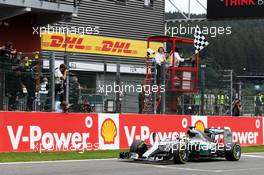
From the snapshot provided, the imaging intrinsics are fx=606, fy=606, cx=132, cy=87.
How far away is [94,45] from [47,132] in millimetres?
17151

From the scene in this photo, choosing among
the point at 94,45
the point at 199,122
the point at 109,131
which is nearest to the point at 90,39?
the point at 94,45

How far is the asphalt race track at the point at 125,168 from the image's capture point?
43.4 ft

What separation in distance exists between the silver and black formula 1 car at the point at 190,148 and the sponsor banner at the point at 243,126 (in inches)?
243

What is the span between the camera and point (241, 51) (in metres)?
53.4

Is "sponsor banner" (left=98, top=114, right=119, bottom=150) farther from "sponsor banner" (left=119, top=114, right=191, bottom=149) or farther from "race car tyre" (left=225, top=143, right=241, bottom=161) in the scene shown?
"race car tyre" (left=225, top=143, right=241, bottom=161)

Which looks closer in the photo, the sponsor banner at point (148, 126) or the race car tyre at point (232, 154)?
the race car tyre at point (232, 154)

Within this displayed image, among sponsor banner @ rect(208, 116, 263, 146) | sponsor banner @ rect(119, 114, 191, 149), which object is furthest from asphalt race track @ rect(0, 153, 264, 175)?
sponsor banner @ rect(208, 116, 263, 146)

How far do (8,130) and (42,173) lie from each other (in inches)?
182

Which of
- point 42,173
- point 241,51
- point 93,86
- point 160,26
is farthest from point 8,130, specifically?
point 241,51

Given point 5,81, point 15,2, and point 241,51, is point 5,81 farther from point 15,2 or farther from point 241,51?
point 241,51

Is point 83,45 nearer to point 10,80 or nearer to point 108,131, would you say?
point 108,131

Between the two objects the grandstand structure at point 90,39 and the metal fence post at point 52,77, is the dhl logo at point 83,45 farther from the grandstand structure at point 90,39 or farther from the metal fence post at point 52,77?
the metal fence post at point 52,77

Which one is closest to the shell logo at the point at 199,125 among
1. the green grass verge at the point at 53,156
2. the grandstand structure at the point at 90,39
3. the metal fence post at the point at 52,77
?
the grandstand structure at the point at 90,39

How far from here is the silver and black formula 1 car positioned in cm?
1572
